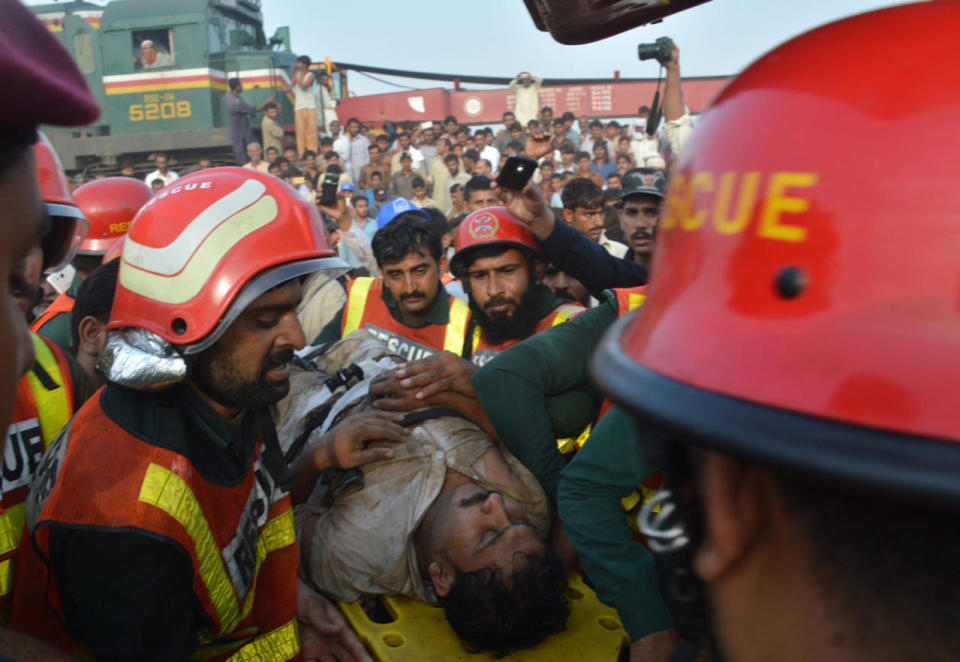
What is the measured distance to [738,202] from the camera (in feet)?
2.66

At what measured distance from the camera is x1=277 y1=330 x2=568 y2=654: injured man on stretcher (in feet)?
8.23

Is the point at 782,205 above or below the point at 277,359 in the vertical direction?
above

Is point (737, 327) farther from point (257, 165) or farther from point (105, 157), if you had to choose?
point (105, 157)

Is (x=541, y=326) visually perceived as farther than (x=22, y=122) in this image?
Yes

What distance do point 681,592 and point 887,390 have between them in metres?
0.59

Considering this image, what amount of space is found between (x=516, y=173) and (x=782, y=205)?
2967 millimetres

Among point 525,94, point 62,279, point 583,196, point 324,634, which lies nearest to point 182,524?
point 324,634

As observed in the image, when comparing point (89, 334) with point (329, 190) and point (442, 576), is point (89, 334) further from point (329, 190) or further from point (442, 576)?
point (329, 190)

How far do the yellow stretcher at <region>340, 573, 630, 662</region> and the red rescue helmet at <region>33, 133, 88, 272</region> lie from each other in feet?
5.10

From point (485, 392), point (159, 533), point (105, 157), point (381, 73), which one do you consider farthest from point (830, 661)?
point (381, 73)

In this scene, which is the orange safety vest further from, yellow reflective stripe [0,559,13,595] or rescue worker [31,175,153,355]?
yellow reflective stripe [0,559,13,595]

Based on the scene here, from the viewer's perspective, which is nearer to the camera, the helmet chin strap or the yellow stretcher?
the helmet chin strap

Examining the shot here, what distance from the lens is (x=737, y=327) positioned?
30.0 inches

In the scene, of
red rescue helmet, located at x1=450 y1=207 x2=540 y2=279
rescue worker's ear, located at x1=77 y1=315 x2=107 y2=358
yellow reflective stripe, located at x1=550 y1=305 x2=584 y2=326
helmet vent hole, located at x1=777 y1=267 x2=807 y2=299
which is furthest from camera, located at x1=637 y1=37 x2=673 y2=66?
helmet vent hole, located at x1=777 y1=267 x2=807 y2=299
